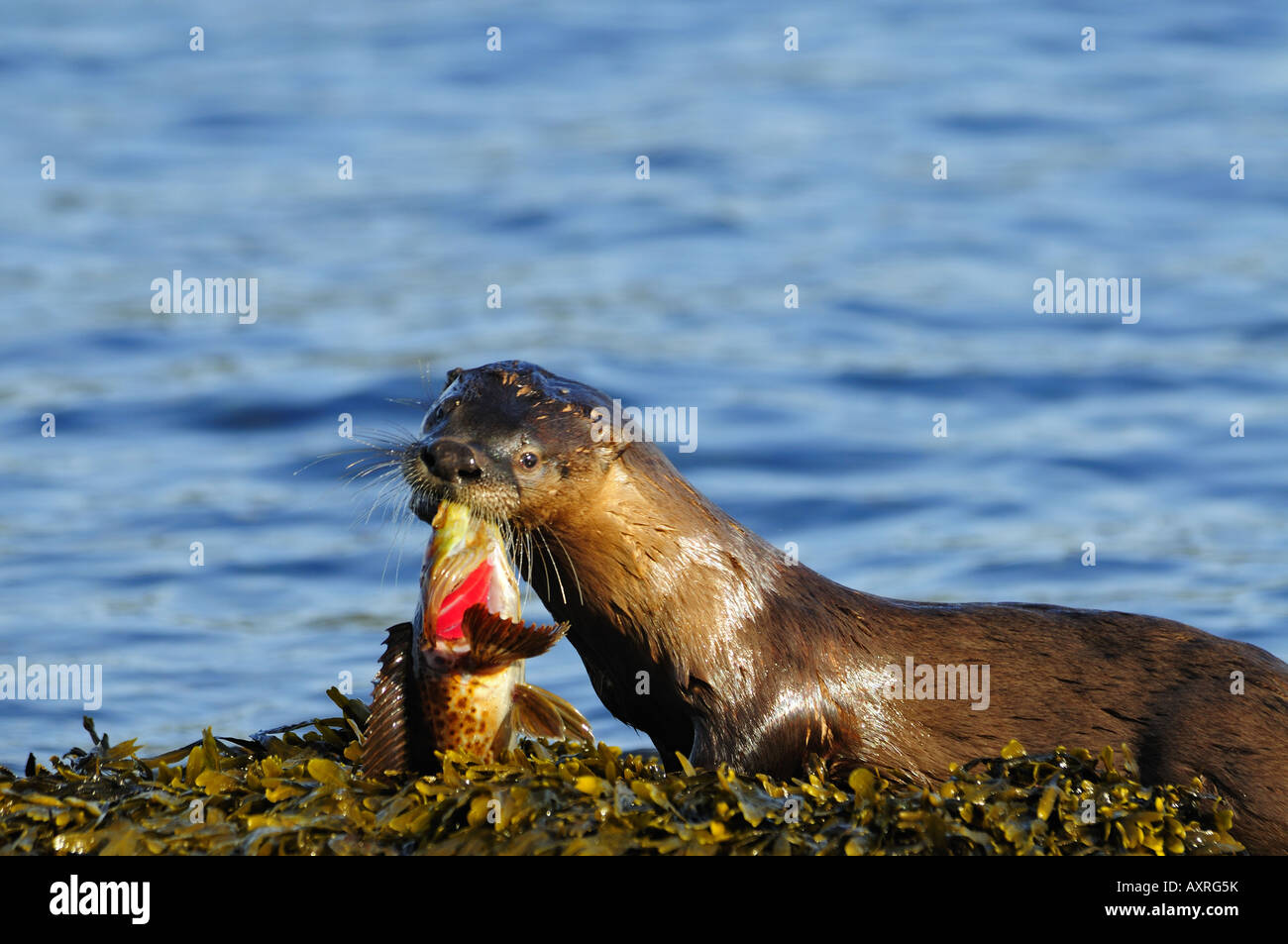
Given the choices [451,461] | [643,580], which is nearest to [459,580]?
[451,461]

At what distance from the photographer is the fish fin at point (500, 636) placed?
479 centimetres

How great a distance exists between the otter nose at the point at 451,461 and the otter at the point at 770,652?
2 centimetres

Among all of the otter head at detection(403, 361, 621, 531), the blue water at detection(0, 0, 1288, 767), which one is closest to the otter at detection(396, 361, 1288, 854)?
the otter head at detection(403, 361, 621, 531)

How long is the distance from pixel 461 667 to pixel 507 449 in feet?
1.94

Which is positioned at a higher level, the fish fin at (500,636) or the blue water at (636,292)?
the blue water at (636,292)

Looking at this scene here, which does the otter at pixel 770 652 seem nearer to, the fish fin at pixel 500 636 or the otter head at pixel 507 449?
the otter head at pixel 507 449

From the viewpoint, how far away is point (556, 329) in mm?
12242

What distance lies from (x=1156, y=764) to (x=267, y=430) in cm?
719

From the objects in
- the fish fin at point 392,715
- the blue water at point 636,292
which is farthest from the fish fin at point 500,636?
the blue water at point 636,292

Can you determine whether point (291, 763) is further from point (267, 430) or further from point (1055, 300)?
point (1055, 300)

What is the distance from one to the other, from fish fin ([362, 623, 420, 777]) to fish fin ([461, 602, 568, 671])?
0.83ft

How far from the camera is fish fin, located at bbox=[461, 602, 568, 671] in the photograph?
15.7ft

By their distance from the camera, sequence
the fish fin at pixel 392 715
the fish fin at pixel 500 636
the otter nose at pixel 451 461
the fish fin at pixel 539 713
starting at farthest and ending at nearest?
the fish fin at pixel 539 713 → the fish fin at pixel 392 715 → the otter nose at pixel 451 461 → the fish fin at pixel 500 636
